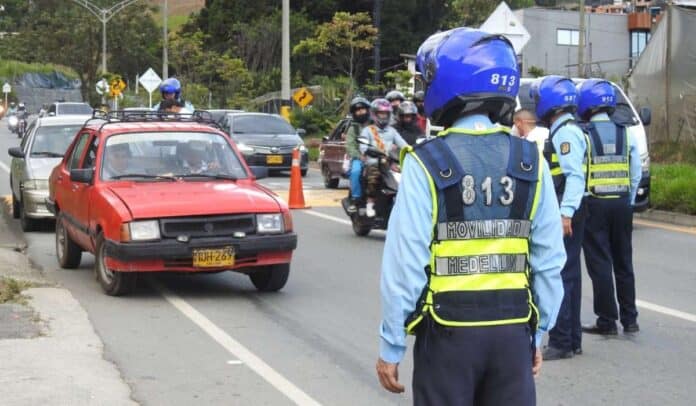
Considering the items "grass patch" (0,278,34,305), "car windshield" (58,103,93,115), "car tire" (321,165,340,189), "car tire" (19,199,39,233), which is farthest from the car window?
"car windshield" (58,103,93,115)

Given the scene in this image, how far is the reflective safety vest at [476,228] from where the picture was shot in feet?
12.9

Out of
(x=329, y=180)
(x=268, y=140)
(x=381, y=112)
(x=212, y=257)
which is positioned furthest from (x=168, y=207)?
(x=268, y=140)

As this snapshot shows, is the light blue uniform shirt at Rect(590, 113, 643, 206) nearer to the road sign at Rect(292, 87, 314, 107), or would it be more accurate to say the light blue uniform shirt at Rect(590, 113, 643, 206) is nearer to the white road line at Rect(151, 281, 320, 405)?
the white road line at Rect(151, 281, 320, 405)

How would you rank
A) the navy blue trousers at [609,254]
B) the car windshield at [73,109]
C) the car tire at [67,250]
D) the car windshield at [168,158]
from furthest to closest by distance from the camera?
the car windshield at [73,109] < the car tire at [67,250] < the car windshield at [168,158] < the navy blue trousers at [609,254]

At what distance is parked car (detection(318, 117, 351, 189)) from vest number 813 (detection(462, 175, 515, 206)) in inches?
775

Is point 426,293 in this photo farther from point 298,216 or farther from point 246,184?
point 298,216

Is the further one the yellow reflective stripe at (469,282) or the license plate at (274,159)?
the license plate at (274,159)

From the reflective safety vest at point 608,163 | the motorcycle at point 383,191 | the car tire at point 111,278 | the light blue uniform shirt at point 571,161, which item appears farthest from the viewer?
the motorcycle at point 383,191

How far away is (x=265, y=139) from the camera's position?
1080 inches

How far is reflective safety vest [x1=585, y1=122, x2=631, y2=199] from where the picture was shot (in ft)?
28.0

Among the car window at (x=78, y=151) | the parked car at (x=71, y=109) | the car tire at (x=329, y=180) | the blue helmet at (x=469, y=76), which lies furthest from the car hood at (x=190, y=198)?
the parked car at (x=71, y=109)

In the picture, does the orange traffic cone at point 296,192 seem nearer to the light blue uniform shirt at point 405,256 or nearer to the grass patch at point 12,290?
the grass patch at point 12,290

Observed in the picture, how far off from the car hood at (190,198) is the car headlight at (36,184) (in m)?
5.16

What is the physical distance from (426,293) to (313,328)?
537cm
